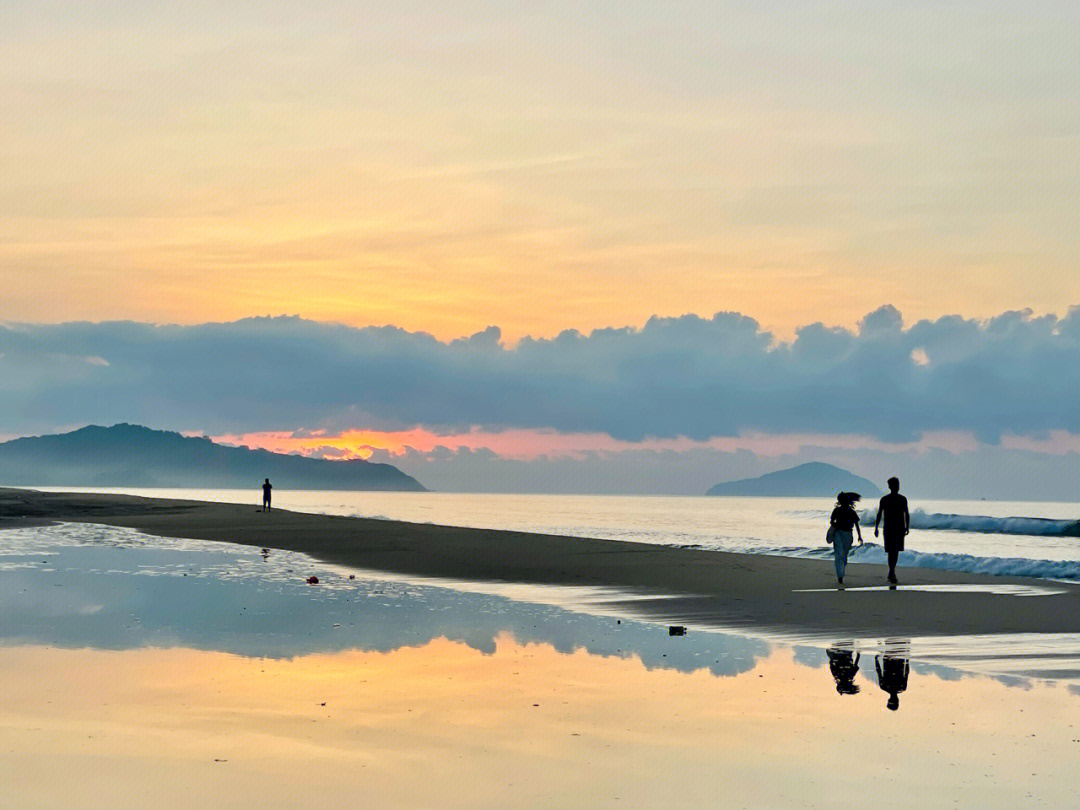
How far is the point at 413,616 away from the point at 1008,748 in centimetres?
1147

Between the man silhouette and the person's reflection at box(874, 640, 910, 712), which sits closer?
the man silhouette

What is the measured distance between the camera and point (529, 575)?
2950 cm

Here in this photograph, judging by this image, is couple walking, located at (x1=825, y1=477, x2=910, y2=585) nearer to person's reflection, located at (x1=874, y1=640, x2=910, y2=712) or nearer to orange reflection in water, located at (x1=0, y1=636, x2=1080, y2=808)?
person's reflection, located at (x1=874, y1=640, x2=910, y2=712)

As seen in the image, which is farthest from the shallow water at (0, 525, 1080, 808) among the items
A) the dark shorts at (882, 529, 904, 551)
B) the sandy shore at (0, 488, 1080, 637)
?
the dark shorts at (882, 529, 904, 551)

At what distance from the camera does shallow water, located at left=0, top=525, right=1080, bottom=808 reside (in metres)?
8.53

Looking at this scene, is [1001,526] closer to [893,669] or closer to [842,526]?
[842,526]

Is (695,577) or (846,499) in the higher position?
(846,499)

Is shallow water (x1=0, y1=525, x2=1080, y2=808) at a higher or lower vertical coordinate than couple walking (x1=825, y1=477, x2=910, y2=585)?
lower

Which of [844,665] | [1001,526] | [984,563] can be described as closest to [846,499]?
[984,563]

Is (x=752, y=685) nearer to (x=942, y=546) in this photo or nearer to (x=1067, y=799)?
(x=1067, y=799)

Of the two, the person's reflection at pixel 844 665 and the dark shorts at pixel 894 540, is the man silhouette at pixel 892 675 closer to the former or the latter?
the person's reflection at pixel 844 665

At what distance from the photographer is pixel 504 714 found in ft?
37.4

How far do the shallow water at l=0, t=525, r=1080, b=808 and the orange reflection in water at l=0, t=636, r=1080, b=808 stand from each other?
0.03 meters

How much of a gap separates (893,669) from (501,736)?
5922 millimetres
